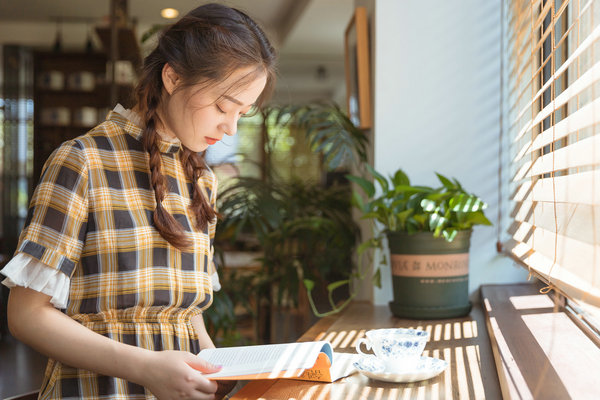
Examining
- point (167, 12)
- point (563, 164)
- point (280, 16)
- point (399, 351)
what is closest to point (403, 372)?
point (399, 351)

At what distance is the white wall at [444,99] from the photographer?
2006mm

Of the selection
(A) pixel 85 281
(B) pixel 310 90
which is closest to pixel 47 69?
(B) pixel 310 90

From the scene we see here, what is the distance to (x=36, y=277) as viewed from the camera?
102 cm

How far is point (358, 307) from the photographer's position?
79.4 inches

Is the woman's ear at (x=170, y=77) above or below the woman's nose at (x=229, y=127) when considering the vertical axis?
above

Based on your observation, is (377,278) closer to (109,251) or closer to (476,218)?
(476,218)

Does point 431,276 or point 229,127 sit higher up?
point 229,127

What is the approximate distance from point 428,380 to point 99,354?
575 millimetres

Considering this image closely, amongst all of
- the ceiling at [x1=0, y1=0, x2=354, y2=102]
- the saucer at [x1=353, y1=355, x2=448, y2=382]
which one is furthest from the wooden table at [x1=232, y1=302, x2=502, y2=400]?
the ceiling at [x1=0, y1=0, x2=354, y2=102]

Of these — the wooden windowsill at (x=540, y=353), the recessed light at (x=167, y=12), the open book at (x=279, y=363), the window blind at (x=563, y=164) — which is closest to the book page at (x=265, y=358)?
the open book at (x=279, y=363)

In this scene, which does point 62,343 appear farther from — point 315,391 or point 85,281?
point 315,391

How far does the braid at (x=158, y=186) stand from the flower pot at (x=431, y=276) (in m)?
0.78

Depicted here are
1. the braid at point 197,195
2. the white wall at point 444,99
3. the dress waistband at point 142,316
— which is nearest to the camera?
the dress waistband at point 142,316

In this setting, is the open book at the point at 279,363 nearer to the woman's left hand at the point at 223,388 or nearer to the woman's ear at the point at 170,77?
the woman's left hand at the point at 223,388
